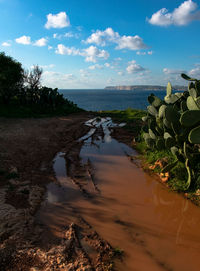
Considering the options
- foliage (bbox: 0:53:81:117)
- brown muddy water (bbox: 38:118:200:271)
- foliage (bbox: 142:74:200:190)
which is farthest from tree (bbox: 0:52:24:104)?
foliage (bbox: 142:74:200:190)

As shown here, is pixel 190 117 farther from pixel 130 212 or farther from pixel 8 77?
pixel 8 77

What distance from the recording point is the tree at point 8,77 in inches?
696

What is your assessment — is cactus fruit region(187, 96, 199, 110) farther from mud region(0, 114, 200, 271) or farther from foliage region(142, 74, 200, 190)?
mud region(0, 114, 200, 271)

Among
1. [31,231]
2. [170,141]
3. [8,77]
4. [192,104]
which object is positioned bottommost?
[31,231]

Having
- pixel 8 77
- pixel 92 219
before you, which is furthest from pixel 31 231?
pixel 8 77

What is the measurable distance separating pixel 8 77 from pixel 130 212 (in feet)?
59.0

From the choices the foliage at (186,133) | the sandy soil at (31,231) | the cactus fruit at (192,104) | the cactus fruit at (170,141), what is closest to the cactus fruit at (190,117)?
the foliage at (186,133)

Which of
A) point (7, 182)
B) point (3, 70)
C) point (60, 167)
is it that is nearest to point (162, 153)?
point (60, 167)

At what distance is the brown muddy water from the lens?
3.08 m

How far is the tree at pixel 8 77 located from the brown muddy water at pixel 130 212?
14.4 metres

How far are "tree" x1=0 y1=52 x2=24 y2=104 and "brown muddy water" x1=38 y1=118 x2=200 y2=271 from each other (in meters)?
14.4

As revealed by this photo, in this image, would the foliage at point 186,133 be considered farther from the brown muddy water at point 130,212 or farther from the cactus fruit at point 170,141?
the brown muddy water at point 130,212

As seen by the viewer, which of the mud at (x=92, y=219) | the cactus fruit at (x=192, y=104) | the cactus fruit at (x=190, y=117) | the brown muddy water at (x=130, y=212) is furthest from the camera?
the cactus fruit at (x=192, y=104)

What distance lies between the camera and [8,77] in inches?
700
